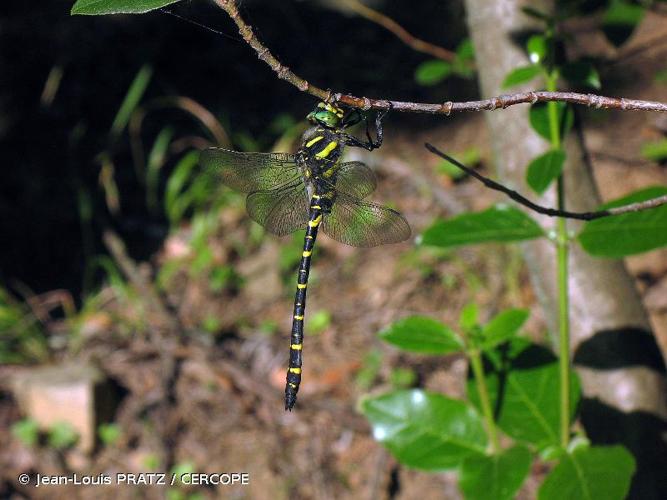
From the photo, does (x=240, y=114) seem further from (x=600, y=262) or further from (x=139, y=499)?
(x=600, y=262)

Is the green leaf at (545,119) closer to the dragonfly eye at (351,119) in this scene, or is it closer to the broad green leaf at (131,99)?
the dragonfly eye at (351,119)

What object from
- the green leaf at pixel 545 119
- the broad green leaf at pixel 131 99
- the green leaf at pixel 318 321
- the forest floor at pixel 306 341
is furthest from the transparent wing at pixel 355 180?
the broad green leaf at pixel 131 99

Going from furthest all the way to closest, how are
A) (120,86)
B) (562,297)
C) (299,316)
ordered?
(120,86) → (299,316) → (562,297)

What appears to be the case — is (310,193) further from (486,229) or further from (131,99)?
(131,99)

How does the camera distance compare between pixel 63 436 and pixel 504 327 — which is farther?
pixel 63 436

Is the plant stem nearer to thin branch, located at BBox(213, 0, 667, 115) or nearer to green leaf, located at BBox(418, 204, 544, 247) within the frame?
green leaf, located at BBox(418, 204, 544, 247)

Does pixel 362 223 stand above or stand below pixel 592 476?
above

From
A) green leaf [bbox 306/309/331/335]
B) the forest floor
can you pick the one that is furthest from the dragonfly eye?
green leaf [bbox 306/309/331/335]

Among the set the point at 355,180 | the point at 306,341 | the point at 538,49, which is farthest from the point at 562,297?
the point at 306,341
